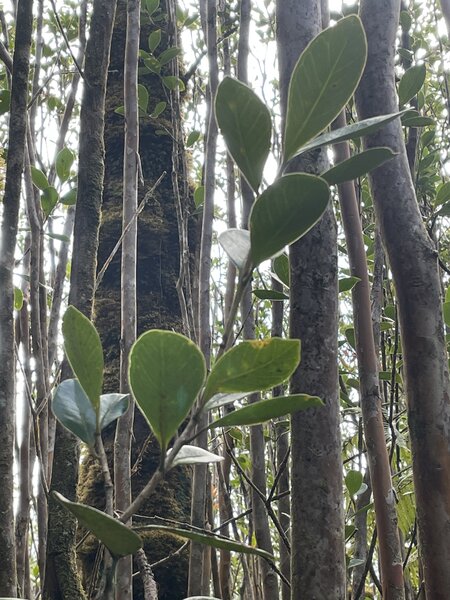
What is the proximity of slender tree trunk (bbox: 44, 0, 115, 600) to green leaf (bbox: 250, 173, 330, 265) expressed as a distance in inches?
7.3

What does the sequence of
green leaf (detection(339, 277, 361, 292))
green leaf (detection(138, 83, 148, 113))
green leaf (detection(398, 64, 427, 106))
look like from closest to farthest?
green leaf (detection(339, 277, 361, 292)) → green leaf (detection(398, 64, 427, 106)) → green leaf (detection(138, 83, 148, 113))

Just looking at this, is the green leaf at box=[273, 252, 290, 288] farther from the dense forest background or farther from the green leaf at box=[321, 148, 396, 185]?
the green leaf at box=[321, 148, 396, 185]

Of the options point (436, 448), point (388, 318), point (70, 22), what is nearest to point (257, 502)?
point (436, 448)

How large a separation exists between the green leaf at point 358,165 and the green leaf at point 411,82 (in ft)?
1.82

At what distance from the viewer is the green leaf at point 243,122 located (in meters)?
0.30

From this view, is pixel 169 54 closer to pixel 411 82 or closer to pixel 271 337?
pixel 411 82

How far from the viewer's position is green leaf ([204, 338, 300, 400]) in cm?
27

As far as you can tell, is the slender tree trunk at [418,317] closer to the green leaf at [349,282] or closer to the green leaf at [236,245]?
the green leaf at [349,282]

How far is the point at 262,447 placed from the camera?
34.3 inches

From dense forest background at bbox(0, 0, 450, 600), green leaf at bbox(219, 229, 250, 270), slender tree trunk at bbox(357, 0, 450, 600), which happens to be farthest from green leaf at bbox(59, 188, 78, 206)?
green leaf at bbox(219, 229, 250, 270)

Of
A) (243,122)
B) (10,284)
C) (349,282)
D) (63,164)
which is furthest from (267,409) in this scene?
(63,164)

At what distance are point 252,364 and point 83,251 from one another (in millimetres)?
220

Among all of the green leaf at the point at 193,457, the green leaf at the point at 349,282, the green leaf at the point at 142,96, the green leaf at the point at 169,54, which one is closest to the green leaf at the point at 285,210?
the green leaf at the point at 193,457

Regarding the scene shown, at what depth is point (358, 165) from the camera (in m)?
0.33
